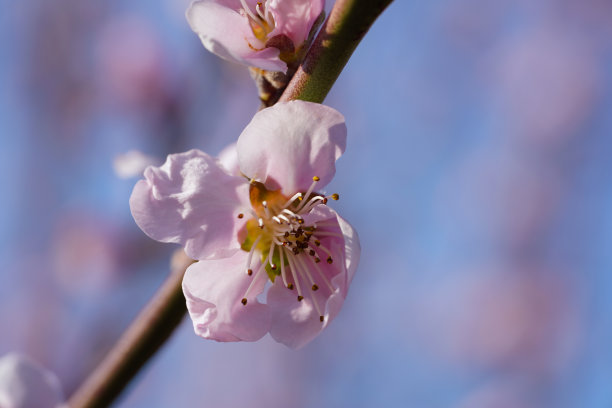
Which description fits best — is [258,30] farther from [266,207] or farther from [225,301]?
[225,301]

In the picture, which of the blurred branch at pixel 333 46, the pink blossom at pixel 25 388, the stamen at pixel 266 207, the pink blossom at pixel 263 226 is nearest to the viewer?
the blurred branch at pixel 333 46

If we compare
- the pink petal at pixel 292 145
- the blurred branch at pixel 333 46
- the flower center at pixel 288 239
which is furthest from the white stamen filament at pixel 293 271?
the blurred branch at pixel 333 46

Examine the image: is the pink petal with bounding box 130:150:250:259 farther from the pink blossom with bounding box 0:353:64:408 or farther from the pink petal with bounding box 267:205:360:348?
the pink blossom with bounding box 0:353:64:408

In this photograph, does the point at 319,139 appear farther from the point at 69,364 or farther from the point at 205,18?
the point at 69,364

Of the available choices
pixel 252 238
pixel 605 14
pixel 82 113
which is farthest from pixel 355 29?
pixel 605 14

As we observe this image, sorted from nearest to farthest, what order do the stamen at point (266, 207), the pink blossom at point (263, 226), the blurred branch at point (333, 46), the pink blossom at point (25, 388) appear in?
the blurred branch at point (333, 46)
the pink blossom at point (263, 226)
the stamen at point (266, 207)
the pink blossom at point (25, 388)

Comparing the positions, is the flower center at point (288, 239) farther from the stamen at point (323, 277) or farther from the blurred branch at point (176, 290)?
the blurred branch at point (176, 290)

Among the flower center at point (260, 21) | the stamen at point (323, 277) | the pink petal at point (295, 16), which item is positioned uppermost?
the pink petal at point (295, 16)

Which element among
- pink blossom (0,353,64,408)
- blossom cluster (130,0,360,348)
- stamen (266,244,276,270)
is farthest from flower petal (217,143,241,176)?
pink blossom (0,353,64,408)
